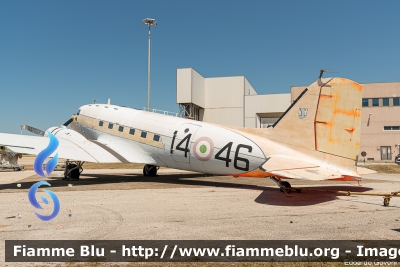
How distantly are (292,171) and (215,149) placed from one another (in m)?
5.77

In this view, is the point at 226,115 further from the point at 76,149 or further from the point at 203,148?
the point at 203,148

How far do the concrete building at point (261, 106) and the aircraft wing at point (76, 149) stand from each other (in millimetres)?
37453

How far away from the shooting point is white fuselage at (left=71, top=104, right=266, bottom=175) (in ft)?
56.6

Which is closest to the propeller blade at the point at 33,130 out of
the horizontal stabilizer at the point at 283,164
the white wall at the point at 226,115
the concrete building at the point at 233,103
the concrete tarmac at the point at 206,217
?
the concrete tarmac at the point at 206,217

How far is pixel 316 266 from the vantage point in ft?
21.0

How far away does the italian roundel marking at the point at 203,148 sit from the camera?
18.3 meters

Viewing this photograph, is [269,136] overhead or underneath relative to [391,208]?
overhead

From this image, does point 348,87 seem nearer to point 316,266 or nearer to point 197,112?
point 316,266

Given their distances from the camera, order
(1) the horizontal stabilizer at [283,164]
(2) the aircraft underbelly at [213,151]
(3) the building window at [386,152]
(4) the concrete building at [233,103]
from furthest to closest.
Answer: (4) the concrete building at [233,103], (3) the building window at [386,152], (2) the aircraft underbelly at [213,151], (1) the horizontal stabilizer at [283,164]

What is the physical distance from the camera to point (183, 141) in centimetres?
1986

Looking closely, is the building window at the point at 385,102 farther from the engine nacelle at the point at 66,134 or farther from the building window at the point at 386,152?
the engine nacelle at the point at 66,134

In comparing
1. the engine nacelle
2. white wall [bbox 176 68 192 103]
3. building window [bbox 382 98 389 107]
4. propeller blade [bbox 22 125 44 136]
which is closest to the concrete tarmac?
the engine nacelle

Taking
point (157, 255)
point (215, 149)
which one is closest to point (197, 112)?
point (215, 149)

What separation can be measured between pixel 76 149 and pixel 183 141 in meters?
7.98
